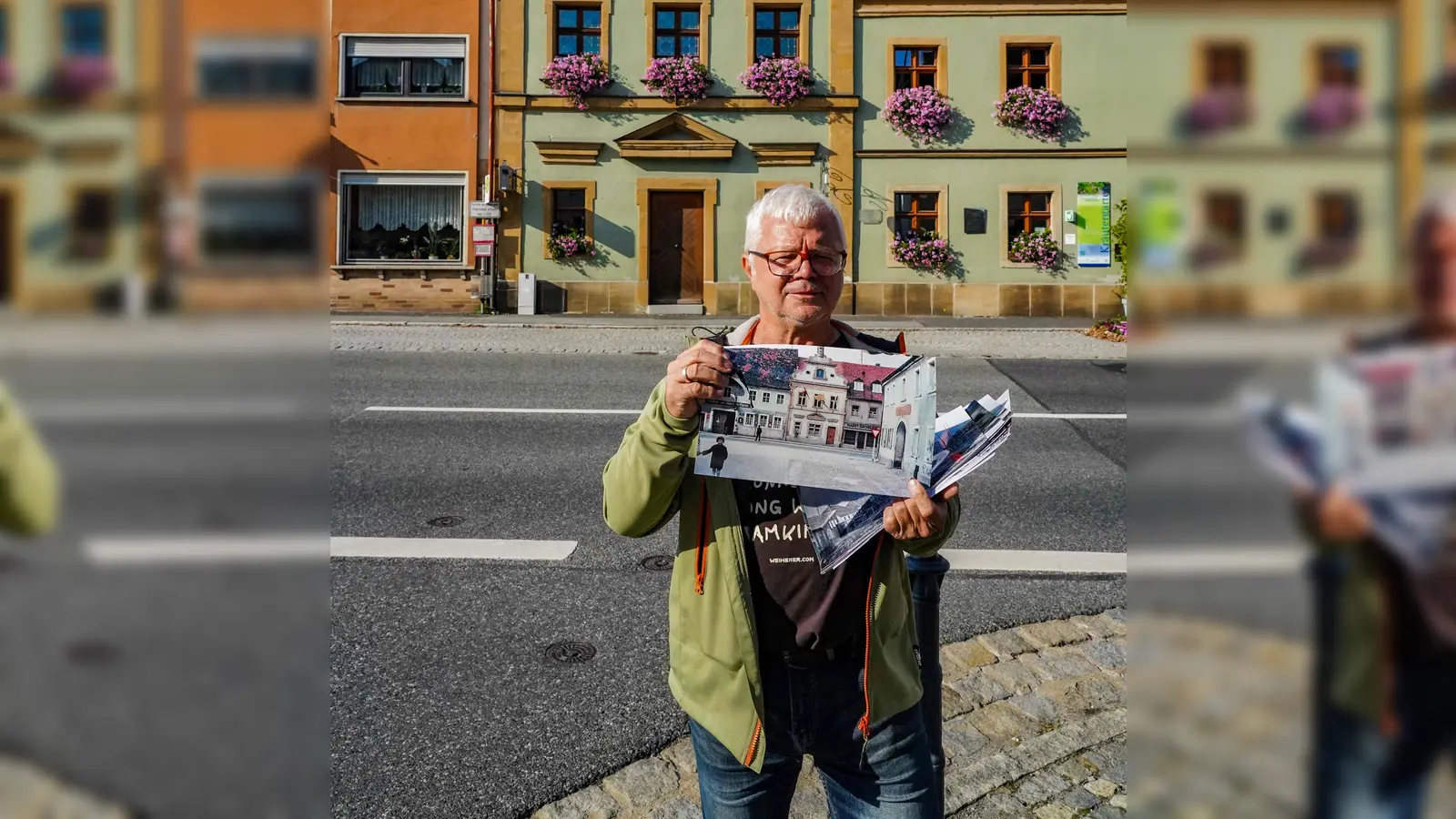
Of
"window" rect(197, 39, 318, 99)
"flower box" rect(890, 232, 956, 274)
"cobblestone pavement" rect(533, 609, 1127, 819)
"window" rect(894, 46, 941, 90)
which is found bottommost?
"cobblestone pavement" rect(533, 609, 1127, 819)

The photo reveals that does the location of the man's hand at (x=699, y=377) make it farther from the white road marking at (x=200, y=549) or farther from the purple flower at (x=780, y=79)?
the purple flower at (x=780, y=79)

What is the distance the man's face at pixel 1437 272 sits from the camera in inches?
12.7

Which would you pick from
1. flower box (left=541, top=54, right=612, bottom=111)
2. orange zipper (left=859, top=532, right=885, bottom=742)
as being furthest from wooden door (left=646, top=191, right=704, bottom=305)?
orange zipper (left=859, top=532, right=885, bottom=742)

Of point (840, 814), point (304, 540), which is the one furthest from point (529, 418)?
point (304, 540)

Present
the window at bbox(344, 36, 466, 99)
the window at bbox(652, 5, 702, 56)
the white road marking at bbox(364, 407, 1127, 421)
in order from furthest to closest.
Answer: the window at bbox(652, 5, 702, 56), the window at bbox(344, 36, 466, 99), the white road marking at bbox(364, 407, 1127, 421)

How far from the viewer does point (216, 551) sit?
52 centimetres

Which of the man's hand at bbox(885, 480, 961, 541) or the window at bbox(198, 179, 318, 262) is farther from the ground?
the window at bbox(198, 179, 318, 262)

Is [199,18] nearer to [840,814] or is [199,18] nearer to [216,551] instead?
[216,551]

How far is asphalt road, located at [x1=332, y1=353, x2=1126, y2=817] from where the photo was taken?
2.77 meters

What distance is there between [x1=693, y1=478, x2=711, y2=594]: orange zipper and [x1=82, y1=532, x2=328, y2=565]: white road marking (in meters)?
1.31

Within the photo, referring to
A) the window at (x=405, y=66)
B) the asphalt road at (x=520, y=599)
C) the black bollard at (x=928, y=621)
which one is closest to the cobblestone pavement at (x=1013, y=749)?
the asphalt road at (x=520, y=599)

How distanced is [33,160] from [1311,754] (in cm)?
62

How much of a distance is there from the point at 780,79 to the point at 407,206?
8.54 meters

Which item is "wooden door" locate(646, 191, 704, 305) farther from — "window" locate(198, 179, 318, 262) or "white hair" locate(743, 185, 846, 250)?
"window" locate(198, 179, 318, 262)
